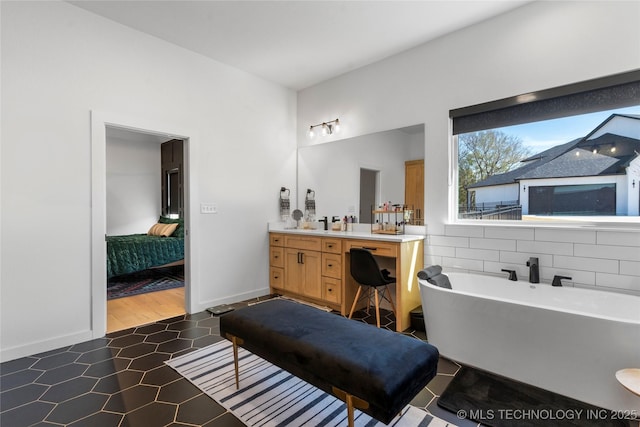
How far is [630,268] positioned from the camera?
7.47 ft

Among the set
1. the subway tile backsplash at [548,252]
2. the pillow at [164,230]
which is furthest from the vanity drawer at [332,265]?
the pillow at [164,230]

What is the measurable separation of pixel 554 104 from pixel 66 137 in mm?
4233

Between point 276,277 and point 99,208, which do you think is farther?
point 276,277

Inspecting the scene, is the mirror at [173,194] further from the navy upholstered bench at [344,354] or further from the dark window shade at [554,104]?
the dark window shade at [554,104]

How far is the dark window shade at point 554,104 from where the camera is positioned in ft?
7.73

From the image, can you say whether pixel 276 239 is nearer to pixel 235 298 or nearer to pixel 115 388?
pixel 235 298

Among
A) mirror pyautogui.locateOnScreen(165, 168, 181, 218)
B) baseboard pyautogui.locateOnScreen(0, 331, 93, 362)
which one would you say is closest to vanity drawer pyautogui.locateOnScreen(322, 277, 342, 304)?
baseboard pyautogui.locateOnScreen(0, 331, 93, 362)

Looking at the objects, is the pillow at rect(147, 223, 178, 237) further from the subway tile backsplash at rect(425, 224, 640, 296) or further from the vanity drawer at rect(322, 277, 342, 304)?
the subway tile backsplash at rect(425, 224, 640, 296)

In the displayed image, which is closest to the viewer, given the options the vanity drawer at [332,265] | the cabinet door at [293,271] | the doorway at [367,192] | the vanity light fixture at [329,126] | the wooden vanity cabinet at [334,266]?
the wooden vanity cabinet at [334,266]

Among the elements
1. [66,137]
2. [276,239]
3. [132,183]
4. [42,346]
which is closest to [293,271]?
[276,239]

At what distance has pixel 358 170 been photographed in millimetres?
3984

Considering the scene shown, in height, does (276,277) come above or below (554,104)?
below

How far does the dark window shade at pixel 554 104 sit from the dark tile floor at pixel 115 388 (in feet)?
7.05

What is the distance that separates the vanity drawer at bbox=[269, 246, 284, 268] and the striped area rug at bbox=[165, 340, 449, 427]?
1.73 meters
